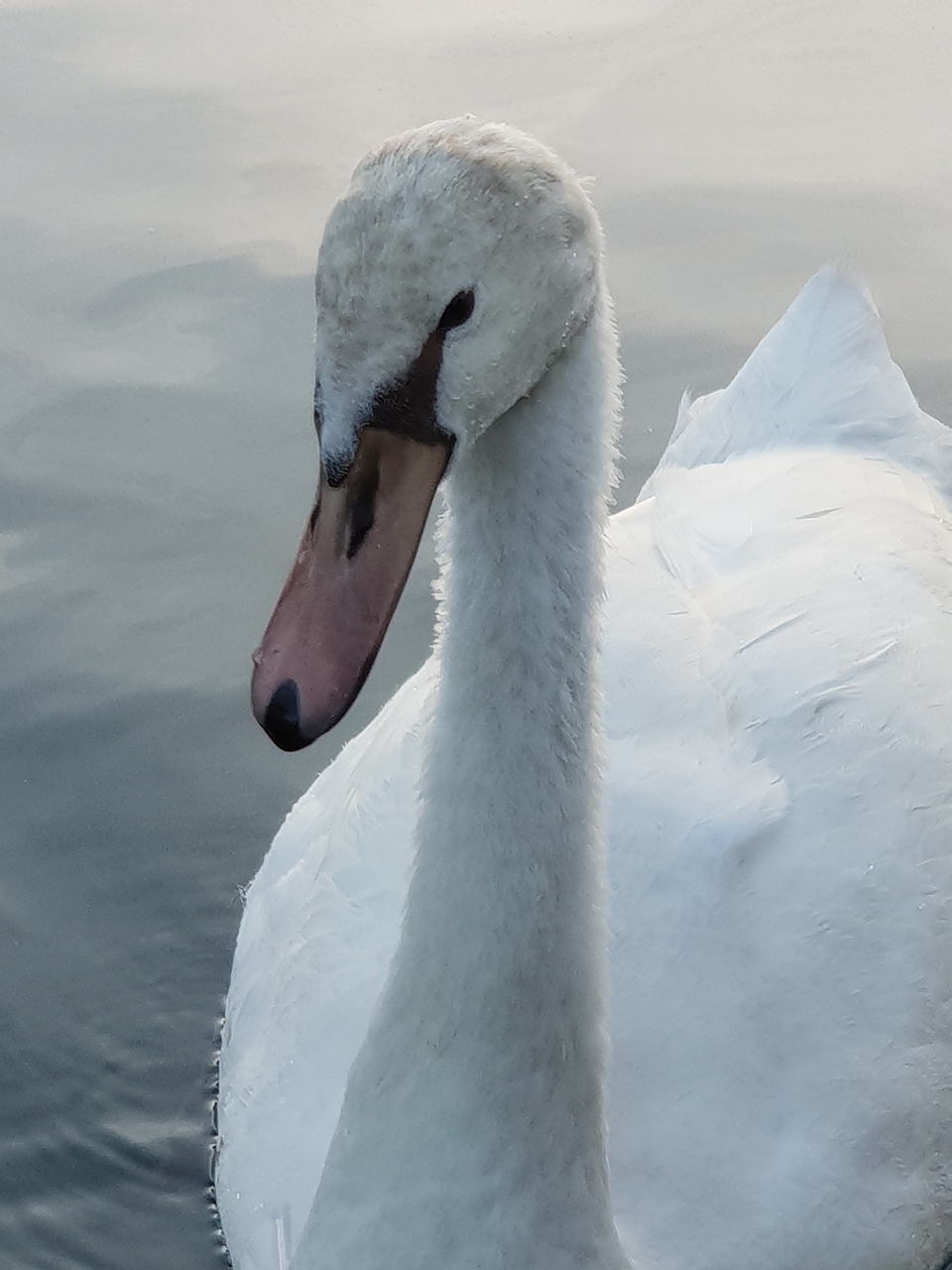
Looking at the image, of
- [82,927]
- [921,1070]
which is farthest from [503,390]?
[82,927]

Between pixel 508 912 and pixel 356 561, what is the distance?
0.60 metres

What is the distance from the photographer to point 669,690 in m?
4.29

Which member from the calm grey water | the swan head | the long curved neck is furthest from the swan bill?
the calm grey water

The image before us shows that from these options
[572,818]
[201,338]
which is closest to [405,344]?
[572,818]

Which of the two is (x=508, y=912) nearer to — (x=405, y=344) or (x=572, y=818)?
(x=572, y=818)

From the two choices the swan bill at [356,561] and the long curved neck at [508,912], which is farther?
the long curved neck at [508,912]

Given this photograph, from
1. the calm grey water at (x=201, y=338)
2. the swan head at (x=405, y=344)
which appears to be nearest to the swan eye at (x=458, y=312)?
the swan head at (x=405, y=344)

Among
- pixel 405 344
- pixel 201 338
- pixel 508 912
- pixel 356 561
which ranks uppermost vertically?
pixel 405 344

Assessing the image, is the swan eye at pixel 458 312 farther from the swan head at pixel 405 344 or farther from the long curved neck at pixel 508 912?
the long curved neck at pixel 508 912

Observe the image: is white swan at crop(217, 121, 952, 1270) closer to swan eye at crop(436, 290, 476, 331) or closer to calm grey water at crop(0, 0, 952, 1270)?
swan eye at crop(436, 290, 476, 331)

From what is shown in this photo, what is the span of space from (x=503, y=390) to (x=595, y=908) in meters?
0.84

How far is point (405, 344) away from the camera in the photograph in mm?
2623

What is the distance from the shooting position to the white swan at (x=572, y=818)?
2.69 meters

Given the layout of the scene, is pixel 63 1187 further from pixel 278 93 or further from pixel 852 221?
pixel 278 93
